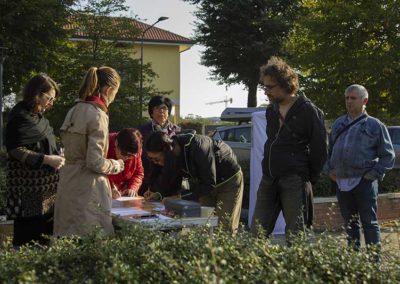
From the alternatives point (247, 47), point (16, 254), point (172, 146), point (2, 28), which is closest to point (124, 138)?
point (172, 146)

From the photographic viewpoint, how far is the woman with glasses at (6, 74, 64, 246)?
14.1ft

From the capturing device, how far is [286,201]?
4406 mm

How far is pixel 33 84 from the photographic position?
4391 mm

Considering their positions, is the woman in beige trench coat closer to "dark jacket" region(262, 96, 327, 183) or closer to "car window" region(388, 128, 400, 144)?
"dark jacket" region(262, 96, 327, 183)

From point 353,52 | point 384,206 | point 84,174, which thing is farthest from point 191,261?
point 353,52

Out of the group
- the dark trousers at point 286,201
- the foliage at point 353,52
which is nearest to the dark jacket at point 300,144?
the dark trousers at point 286,201

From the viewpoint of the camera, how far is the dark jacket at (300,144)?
4316 millimetres

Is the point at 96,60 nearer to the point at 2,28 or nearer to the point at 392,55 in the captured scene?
the point at 2,28

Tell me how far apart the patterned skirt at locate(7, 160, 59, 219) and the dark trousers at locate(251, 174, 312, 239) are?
60.9 inches

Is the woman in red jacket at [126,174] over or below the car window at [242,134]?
below

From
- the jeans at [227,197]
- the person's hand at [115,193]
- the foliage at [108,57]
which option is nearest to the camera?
the jeans at [227,197]

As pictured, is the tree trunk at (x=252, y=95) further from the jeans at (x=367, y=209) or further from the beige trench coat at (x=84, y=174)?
the beige trench coat at (x=84, y=174)

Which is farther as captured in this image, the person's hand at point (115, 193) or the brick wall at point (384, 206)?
the brick wall at point (384, 206)

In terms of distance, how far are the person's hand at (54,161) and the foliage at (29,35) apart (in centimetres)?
1505
